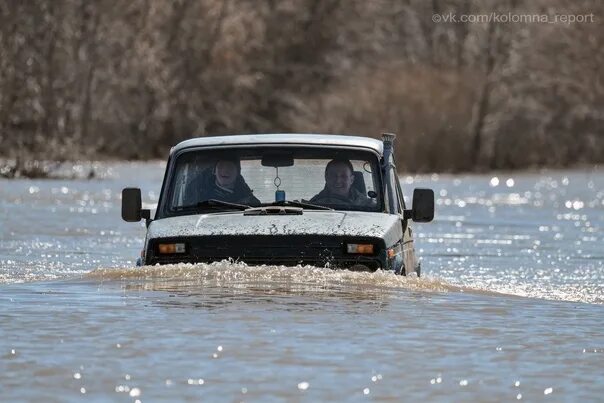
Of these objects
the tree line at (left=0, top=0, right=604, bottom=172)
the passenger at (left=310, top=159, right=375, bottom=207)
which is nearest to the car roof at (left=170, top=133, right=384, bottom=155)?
the passenger at (left=310, top=159, right=375, bottom=207)

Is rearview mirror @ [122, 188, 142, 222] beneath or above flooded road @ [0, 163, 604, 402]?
above

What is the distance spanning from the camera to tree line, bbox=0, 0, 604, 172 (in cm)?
5969

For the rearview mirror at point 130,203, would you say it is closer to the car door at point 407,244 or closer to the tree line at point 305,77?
the car door at point 407,244

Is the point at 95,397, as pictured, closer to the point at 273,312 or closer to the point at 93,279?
the point at 273,312

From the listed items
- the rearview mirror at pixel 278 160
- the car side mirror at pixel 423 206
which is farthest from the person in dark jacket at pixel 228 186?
the car side mirror at pixel 423 206

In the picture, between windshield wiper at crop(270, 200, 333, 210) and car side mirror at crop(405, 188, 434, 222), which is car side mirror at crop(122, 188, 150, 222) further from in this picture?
car side mirror at crop(405, 188, 434, 222)

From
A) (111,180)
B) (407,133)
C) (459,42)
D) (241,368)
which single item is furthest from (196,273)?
(459,42)

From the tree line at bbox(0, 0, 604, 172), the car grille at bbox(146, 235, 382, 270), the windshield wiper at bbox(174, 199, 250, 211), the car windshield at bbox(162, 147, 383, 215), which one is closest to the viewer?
the car grille at bbox(146, 235, 382, 270)

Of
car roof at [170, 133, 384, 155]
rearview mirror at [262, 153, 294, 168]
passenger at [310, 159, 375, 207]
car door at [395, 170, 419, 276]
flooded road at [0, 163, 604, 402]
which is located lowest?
flooded road at [0, 163, 604, 402]

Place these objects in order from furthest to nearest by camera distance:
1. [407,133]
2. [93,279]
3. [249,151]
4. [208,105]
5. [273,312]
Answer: [208,105]
[407,133]
[93,279]
[249,151]
[273,312]

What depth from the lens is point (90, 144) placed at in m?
70.2

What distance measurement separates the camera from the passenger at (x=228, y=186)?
14.1 metres

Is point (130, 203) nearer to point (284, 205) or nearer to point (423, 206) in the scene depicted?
point (284, 205)

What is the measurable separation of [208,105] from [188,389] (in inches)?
2622
